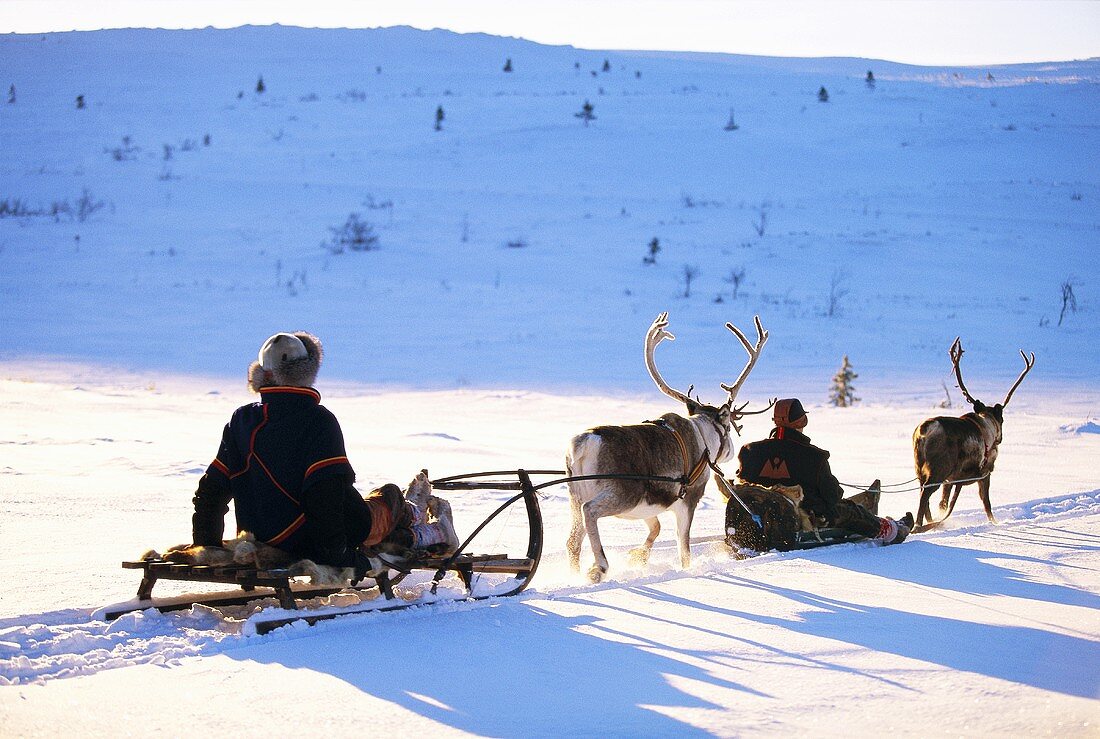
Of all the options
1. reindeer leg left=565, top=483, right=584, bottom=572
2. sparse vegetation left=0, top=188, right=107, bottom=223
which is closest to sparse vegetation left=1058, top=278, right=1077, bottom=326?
reindeer leg left=565, top=483, right=584, bottom=572

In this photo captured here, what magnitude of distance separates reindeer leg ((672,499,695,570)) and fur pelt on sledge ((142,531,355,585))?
8.42 ft

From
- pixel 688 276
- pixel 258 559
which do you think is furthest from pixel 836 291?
pixel 258 559

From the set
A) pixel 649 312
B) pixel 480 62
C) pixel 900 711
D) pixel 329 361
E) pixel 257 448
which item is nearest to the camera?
pixel 900 711

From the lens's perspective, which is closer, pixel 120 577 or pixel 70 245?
pixel 120 577

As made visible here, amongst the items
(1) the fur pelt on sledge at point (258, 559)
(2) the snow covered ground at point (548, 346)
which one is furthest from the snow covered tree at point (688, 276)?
(1) the fur pelt on sledge at point (258, 559)

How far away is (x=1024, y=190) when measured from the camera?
3678cm

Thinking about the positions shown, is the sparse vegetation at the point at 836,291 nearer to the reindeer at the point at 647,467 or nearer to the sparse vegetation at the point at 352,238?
the sparse vegetation at the point at 352,238

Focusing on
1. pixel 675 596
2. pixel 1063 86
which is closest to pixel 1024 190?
pixel 1063 86

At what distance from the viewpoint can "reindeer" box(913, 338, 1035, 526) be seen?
29.8ft

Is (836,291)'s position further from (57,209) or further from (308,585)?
Result: (308,585)

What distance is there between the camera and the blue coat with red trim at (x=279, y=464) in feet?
17.9

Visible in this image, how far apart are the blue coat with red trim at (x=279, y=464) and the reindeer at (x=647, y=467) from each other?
1748 millimetres

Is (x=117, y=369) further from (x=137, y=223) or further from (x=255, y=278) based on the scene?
(x=137, y=223)

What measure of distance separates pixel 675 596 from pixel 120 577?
10.6 ft
